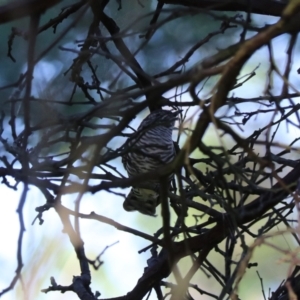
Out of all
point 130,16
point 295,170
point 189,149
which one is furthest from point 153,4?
point 189,149

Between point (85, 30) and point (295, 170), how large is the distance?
750 millimetres

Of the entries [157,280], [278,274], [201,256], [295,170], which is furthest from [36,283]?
[278,274]

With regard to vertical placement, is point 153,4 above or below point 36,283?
above

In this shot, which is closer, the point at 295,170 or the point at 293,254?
the point at 293,254

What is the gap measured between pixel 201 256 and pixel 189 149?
0.54 meters

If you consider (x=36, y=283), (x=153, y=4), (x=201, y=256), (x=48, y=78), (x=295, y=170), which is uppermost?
(x=153, y=4)

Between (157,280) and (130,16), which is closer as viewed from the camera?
(157,280)

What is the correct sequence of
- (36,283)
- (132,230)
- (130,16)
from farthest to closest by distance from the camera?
(130,16)
(132,230)
(36,283)

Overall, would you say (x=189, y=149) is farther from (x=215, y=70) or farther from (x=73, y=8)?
(x=73, y=8)

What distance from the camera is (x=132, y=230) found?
131cm

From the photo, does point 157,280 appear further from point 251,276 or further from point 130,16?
point 251,276

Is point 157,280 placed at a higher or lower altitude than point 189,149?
higher

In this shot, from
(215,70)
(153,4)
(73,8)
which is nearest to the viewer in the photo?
(215,70)

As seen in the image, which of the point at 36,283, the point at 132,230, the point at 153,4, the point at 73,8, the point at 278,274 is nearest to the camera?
the point at 36,283
